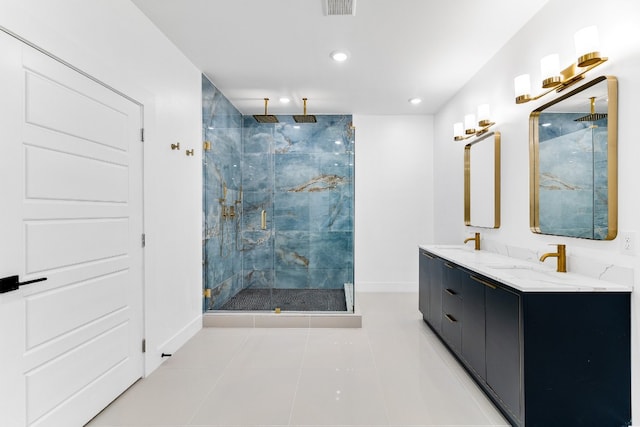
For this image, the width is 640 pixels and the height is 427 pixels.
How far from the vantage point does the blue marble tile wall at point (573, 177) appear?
1.92 m

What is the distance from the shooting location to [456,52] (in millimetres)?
3094

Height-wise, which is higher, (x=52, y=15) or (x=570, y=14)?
(x=570, y=14)

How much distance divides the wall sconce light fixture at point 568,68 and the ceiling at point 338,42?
52 centimetres

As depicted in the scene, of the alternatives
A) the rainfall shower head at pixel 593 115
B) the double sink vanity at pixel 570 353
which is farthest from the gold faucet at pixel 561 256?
the rainfall shower head at pixel 593 115

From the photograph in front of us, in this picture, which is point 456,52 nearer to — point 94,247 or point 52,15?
point 52,15

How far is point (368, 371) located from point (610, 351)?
4.88 feet

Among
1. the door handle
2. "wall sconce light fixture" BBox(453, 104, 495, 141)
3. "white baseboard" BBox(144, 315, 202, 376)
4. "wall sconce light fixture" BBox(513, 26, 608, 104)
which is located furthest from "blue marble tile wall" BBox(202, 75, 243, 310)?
"wall sconce light fixture" BBox(513, 26, 608, 104)

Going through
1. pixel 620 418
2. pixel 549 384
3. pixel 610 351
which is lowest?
pixel 620 418

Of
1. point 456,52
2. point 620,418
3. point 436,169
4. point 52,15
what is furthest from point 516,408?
point 436,169

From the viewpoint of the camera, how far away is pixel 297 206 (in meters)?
4.62

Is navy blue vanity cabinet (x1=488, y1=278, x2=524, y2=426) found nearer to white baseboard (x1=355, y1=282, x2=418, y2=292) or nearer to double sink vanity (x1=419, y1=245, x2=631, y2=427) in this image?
double sink vanity (x1=419, y1=245, x2=631, y2=427)

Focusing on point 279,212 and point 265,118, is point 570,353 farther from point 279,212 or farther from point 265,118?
point 265,118

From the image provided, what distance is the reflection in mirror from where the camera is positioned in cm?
309

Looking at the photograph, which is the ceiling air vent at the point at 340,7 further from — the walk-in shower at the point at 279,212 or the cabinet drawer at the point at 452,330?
the cabinet drawer at the point at 452,330
